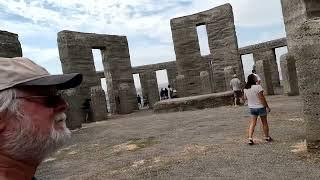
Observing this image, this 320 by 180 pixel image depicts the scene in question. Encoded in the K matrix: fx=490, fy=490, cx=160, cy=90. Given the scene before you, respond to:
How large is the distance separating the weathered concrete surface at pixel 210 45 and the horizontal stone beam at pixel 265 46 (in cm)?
558

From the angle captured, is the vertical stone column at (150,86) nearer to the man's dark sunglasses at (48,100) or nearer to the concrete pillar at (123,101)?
the concrete pillar at (123,101)

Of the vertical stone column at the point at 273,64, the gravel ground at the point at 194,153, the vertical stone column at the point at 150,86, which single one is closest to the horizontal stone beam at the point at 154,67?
the vertical stone column at the point at 150,86

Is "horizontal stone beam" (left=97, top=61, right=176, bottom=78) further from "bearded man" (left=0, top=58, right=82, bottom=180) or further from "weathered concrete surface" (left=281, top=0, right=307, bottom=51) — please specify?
"bearded man" (left=0, top=58, right=82, bottom=180)

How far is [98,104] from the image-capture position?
837 inches

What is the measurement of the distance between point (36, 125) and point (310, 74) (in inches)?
243

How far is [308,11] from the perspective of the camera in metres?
15.2

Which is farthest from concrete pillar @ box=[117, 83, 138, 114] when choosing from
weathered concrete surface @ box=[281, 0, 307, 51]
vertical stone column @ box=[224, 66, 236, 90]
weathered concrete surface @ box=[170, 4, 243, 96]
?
weathered concrete surface @ box=[281, 0, 307, 51]

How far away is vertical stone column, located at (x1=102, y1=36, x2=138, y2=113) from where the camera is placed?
25.8 metres

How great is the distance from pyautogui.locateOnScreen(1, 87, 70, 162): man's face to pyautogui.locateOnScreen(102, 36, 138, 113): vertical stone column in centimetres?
2364

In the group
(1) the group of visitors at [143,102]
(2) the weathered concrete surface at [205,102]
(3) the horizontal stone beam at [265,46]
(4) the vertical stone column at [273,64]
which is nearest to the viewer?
(2) the weathered concrete surface at [205,102]

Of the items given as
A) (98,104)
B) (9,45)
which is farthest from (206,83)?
(9,45)

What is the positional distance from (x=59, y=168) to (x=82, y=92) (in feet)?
46.2

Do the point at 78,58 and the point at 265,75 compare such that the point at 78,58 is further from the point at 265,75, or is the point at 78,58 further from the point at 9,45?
the point at 9,45

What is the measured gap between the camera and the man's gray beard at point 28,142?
1.81 m
